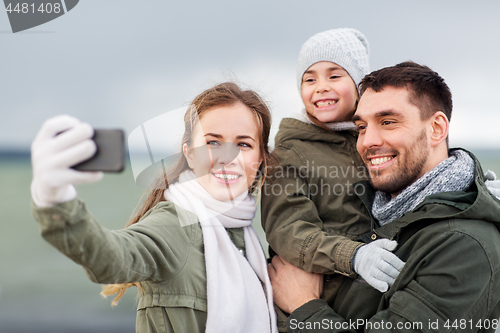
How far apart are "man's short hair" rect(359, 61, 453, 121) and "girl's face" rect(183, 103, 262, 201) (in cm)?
85

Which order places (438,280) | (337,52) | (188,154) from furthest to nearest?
1. (337,52)
2. (188,154)
3. (438,280)

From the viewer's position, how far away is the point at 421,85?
2.42 metres

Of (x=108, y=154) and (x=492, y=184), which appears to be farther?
(x=492, y=184)

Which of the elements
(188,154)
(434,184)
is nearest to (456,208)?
(434,184)

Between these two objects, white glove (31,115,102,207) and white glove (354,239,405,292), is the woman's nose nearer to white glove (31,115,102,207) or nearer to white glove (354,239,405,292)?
white glove (354,239,405,292)

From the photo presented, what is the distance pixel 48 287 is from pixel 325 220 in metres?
7.55

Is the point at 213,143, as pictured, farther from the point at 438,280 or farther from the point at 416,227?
the point at 438,280

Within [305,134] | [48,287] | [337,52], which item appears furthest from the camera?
→ [48,287]

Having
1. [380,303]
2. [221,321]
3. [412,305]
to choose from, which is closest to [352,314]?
[380,303]

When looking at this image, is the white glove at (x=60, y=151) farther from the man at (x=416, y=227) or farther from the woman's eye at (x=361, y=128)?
the woman's eye at (x=361, y=128)

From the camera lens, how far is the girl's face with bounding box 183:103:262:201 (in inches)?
88.8

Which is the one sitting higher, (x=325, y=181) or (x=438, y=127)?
(x=438, y=127)

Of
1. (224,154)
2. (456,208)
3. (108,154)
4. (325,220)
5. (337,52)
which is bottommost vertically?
(325,220)

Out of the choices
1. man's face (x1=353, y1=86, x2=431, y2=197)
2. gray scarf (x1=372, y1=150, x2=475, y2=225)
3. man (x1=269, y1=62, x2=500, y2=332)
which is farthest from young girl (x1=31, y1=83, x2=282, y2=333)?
gray scarf (x1=372, y1=150, x2=475, y2=225)
